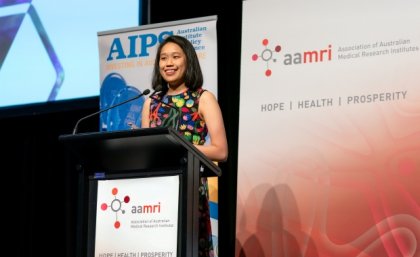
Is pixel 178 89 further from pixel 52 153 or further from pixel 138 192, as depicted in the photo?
pixel 52 153

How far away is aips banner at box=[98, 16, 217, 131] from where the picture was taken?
415 centimetres

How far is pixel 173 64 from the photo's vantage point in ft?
10.3

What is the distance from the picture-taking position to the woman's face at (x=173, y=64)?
3.15 m

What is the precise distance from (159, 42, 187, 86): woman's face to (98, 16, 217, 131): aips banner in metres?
0.93

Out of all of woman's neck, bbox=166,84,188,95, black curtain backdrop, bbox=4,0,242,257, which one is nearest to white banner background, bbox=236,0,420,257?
black curtain backdrop, bbox=4,0,242,257

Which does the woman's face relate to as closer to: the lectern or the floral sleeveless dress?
the floral sleeveless dress

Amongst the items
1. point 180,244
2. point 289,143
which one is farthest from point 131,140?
point 289,143

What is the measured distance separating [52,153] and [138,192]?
297cm

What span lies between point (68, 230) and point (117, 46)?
132cm

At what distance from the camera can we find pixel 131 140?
2.28 metres

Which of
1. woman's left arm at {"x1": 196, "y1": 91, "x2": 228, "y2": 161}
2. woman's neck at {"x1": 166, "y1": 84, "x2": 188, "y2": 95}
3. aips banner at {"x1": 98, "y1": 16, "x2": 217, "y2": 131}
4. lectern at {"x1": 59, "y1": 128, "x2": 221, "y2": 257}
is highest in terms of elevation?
aips banner at {"x1": 98, "y1": 16, "x2": 217, "y2": 131}

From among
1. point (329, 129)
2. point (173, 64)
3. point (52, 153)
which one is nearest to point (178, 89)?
point (173, 64)

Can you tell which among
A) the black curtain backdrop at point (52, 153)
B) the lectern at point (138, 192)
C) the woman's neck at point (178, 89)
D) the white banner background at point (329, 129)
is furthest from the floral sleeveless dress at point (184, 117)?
the black curtain backdrop at point (52, 153)

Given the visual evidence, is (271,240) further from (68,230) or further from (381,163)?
(68,230)
